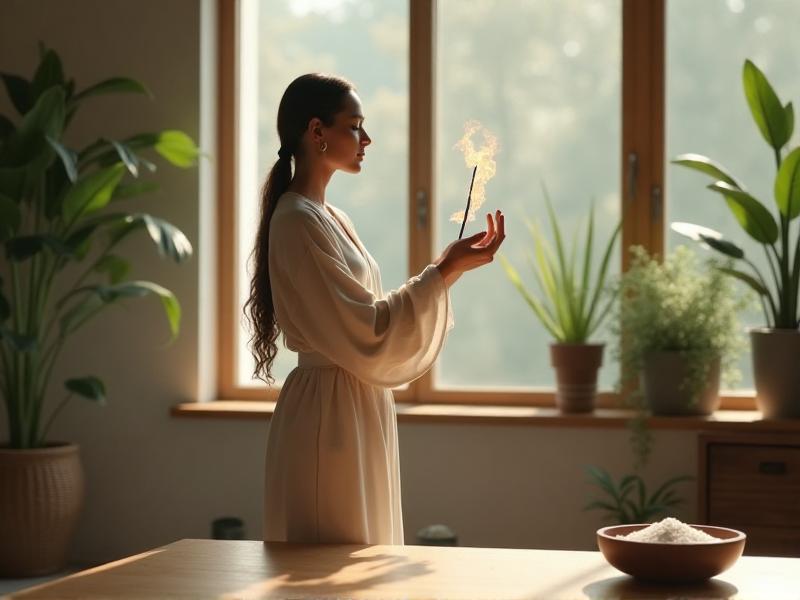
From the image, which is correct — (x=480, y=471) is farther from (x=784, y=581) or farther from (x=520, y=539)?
(x=784, y=581)

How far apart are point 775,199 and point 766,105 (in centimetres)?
30

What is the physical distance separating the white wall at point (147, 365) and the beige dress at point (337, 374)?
170cm

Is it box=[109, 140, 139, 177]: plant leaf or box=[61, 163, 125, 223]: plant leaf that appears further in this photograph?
box=[61, 163, 125, 223]: plant leaf

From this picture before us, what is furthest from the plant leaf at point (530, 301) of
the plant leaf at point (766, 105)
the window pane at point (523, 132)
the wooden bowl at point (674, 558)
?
the wooden bowl at point (674, 558)

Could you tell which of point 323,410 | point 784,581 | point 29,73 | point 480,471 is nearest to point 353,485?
point 323,410

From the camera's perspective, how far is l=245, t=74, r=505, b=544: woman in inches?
84.1

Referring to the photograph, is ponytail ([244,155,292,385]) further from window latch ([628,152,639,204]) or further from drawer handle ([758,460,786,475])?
window latch ([628,152,639,204])

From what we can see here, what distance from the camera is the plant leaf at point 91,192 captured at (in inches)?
153

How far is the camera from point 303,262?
217 cm

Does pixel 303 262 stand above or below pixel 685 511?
above

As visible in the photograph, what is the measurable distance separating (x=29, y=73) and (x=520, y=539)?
258 cm

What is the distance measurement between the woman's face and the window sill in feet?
5.54

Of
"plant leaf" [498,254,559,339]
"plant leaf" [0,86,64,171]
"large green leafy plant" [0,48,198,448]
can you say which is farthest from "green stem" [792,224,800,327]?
"plant leaf" [0,86,64,171]

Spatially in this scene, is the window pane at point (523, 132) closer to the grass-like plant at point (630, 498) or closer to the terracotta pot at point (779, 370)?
the grass-like plant at point (630, 498)
